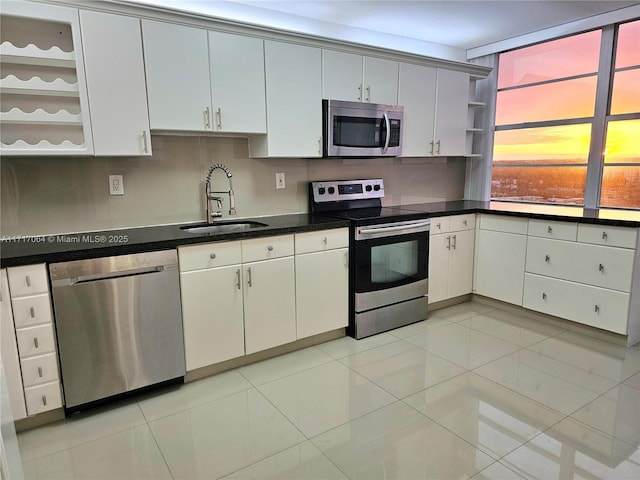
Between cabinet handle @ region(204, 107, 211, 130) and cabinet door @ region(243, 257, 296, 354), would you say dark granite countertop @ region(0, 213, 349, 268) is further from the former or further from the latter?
cabinet handle @ region(204, 107, 211, 130)

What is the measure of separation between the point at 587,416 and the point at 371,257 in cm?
159

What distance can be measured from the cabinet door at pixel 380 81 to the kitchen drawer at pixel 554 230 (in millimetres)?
1528

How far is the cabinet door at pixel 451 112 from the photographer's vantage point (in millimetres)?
3758

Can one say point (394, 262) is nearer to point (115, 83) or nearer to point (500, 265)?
point (500, 265)

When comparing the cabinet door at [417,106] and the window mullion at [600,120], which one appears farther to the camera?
the cabinet door at [417,106]

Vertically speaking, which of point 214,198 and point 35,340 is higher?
point 214,198

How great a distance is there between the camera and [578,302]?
314cm

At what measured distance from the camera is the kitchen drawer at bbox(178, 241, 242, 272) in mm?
2371

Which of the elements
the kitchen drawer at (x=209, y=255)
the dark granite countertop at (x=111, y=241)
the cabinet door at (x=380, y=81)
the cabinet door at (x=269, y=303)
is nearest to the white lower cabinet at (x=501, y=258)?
the cabinet door at (x=380, y=81)

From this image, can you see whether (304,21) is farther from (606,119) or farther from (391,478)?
(391,478)

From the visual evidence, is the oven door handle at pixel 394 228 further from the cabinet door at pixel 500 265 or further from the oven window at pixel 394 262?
the cabinet door at pixel 500 265

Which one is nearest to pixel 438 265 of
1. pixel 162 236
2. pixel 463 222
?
pixel 463 222

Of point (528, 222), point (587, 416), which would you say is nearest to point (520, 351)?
point (587, 416)

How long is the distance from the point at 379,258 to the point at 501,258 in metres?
1.23
